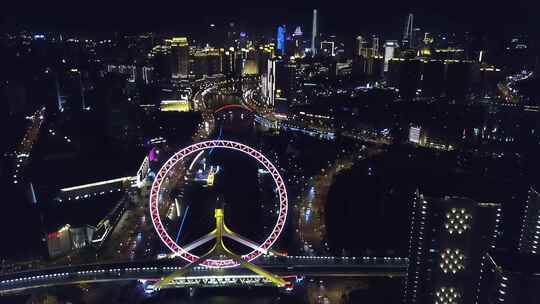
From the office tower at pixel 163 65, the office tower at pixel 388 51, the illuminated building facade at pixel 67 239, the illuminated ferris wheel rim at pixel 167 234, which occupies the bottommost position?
the illuminated building facade at pixel 67 239

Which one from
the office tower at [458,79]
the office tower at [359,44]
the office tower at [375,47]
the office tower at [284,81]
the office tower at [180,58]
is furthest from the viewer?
the office tower at [359,44]

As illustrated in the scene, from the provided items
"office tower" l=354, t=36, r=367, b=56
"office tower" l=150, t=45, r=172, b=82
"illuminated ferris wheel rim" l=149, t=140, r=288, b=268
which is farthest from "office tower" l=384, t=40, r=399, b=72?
"illuminated ferris wheel rim" l=149, t=140, r=288, b=268

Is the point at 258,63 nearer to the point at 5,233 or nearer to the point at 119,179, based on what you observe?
the point at 119,179

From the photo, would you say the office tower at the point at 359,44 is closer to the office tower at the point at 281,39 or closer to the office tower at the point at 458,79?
the office tower at the point at 281,39

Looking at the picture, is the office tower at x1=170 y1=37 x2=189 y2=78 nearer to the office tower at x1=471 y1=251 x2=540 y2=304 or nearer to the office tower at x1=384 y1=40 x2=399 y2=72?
the office tower at x1=384 y1=40 x2=399 y2=72

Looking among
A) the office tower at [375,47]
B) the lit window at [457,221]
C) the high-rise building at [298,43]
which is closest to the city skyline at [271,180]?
the lit window at [457,221]

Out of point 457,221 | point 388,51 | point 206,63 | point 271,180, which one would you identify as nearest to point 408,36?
point 388,51

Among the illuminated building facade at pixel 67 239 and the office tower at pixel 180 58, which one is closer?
the illuminated building facade at pixel 67 239
